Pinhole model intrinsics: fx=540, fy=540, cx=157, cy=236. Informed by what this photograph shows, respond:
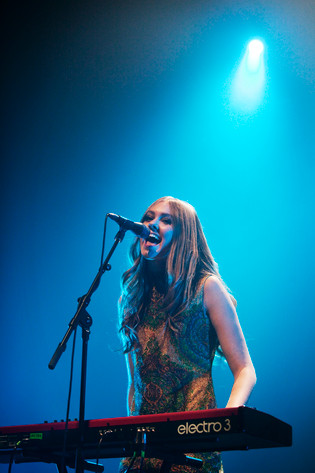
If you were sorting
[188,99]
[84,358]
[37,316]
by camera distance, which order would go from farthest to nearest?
[188,99] < [37,316] < [84,358]

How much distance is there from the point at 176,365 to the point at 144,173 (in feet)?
7.74

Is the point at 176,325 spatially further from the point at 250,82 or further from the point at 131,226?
the point at 250,82

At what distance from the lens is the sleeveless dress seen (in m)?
2.22

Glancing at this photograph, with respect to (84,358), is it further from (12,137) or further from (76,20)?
(76,20)

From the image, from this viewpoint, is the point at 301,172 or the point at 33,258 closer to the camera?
the point at 301,172

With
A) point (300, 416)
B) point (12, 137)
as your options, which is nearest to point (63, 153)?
point (12, 137)

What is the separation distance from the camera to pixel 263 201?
399 cm

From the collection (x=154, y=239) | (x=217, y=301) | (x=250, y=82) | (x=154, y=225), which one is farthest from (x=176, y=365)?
(x=250, y=82)

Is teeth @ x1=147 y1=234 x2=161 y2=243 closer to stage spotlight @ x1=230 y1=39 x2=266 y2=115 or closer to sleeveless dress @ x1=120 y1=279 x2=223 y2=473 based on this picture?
sleeveless dress @ x1=120 y1=279 x2=223 y2=473

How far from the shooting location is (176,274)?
2.51 metres

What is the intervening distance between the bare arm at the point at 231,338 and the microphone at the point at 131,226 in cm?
36

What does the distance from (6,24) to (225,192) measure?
2.94 m

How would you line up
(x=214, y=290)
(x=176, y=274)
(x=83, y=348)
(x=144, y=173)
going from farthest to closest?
(x=144, y=173) < (x=176, y=274) < (x=214, y=290) < (x=83, y=348)

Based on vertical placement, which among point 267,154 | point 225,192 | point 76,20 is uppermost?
point 76,20
